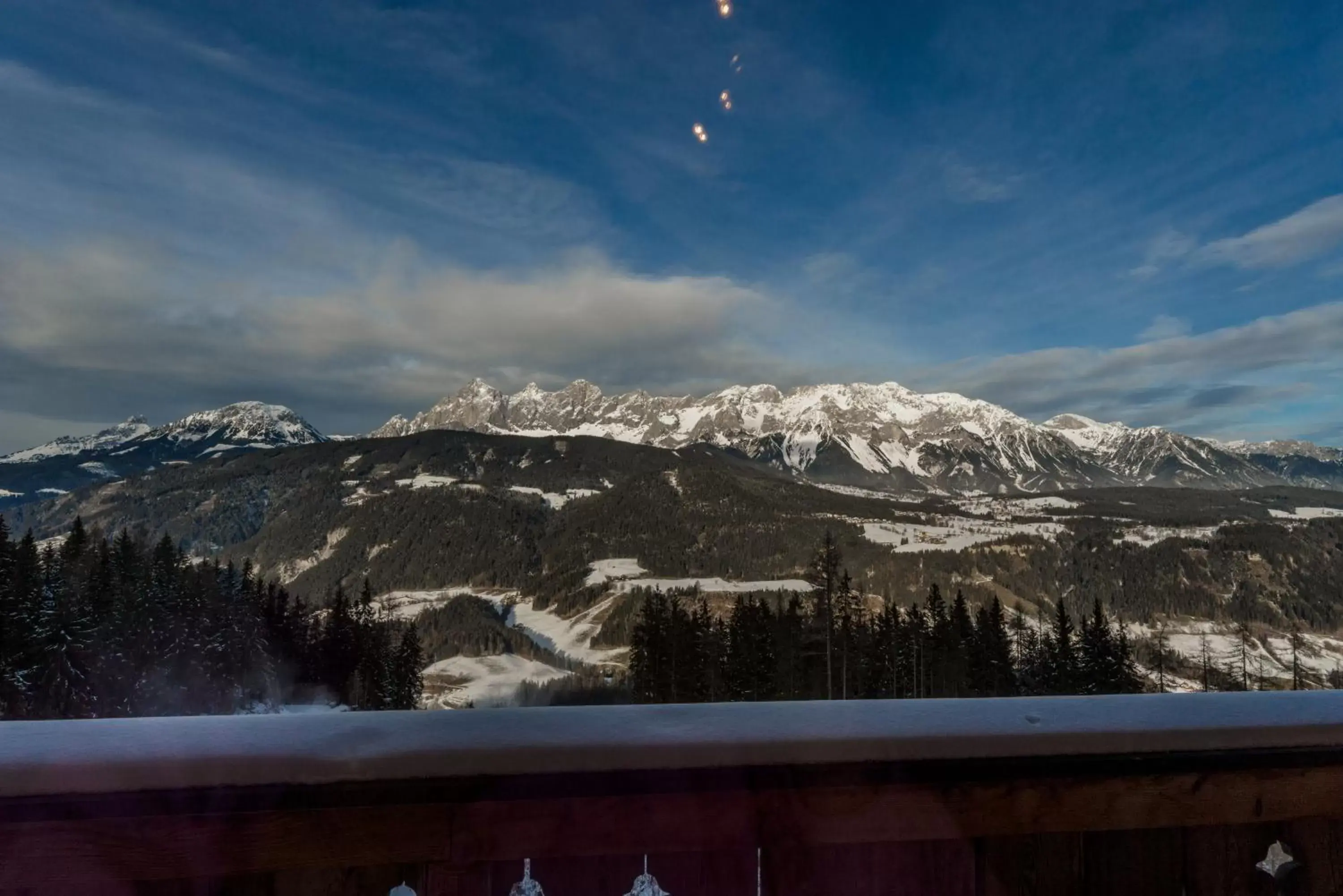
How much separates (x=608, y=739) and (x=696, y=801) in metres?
0.27

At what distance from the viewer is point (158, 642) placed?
114ft

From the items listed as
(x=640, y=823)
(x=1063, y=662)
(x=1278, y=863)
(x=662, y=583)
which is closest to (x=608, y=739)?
(x=640, y=823)

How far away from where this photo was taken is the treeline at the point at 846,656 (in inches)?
1532

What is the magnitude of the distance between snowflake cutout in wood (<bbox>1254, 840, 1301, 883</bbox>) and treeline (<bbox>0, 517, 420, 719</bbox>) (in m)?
31.2

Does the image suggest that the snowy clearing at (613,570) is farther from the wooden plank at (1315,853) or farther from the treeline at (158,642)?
the wooden plank at (1315,853)

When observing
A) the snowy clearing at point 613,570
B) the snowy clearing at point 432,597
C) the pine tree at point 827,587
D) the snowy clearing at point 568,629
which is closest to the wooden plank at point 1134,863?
the pine tree at point 827,587

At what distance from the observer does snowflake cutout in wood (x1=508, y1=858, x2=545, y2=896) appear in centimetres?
166

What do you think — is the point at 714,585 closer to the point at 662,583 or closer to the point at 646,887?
the point at 662,583

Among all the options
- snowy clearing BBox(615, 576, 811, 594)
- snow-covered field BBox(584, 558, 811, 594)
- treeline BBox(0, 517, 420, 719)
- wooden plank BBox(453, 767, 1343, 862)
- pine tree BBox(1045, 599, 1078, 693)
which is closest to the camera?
wooden plank BBox(453, 767, 1343, 862)

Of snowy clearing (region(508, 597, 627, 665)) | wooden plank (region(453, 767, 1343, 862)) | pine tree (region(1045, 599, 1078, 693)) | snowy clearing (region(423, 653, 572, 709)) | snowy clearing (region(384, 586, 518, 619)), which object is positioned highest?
wooden plank (region(453, 767, 1343, 862))

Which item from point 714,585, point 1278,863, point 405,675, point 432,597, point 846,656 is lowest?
point 432,597

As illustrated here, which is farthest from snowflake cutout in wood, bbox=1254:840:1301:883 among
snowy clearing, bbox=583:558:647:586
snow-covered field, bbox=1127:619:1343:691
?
snowy clearing, bbox=583:558:647:586

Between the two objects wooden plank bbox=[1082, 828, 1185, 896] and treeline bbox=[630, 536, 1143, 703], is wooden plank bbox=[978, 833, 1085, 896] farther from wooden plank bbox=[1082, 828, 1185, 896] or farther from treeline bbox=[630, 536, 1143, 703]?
treeline bbox=[630, 536, 1143, 703]

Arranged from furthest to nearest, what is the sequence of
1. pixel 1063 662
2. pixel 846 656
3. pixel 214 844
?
pixel 1063 662
pixel 846 656
pixel 214 844
